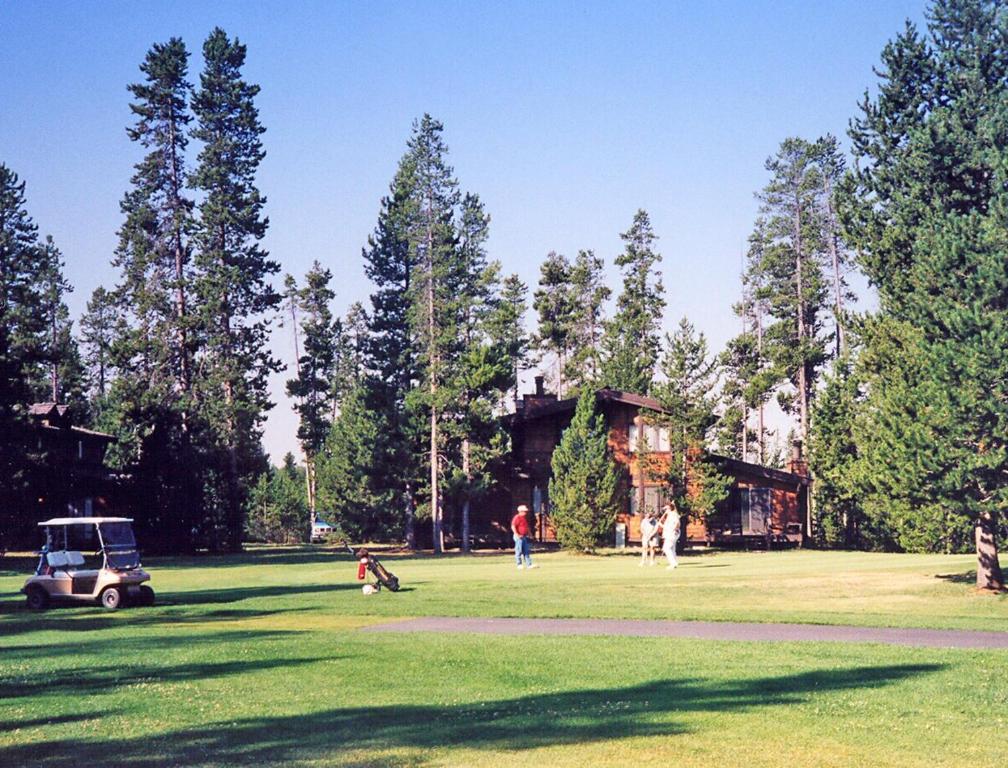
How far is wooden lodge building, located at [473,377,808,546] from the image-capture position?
6047 cm

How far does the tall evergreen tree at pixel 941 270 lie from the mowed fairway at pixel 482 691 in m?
3.67

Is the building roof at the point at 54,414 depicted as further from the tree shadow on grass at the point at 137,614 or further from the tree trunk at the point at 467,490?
the tree shadow on grass at the point at 137,614

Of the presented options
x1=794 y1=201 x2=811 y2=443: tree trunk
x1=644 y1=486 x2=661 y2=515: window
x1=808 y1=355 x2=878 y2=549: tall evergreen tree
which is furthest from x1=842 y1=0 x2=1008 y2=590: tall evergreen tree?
x1=794 y1=201 x2=811 y2=443: tree trunk

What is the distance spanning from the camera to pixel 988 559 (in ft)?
93.5

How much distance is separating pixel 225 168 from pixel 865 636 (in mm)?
53180

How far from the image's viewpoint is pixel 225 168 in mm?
64312

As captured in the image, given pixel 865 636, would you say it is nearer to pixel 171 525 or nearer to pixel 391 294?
pixel 171 525

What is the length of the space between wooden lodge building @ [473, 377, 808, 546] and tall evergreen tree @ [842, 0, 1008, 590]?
27.1m

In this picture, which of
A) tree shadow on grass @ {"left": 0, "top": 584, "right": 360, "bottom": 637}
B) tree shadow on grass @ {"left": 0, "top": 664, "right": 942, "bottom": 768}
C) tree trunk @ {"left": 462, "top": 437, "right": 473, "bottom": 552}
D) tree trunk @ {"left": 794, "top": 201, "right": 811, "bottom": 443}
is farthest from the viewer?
tree trunk @ {"left": 794, "top": 201, "right": 811, "bottom": 443}

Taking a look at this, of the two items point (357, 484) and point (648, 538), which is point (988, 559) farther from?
point (357, 484)

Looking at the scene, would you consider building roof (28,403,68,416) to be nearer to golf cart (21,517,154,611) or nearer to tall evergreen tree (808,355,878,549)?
golf cart (21,517,154,611)

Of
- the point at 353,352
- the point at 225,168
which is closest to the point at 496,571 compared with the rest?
the point at 225,168

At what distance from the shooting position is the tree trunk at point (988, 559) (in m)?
28.3

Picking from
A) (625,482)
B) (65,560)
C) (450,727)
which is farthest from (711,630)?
(625,482)
